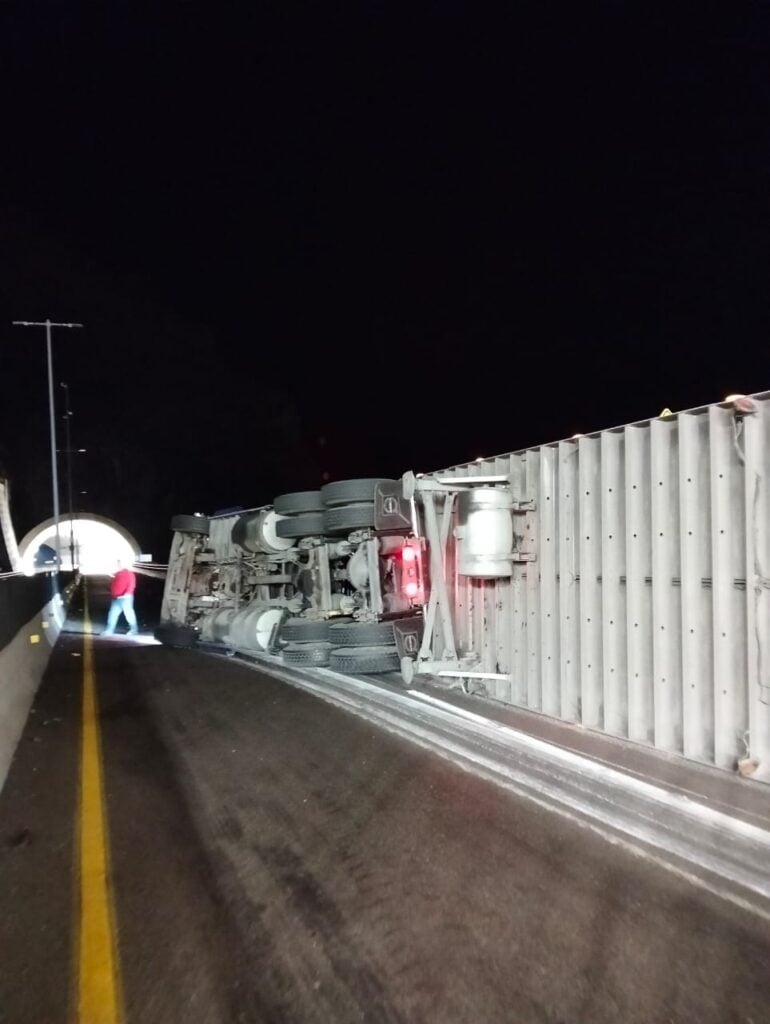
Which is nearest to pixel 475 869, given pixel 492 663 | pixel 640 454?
pixel 640 454

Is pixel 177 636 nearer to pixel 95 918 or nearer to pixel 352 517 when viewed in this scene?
pixel 352 517

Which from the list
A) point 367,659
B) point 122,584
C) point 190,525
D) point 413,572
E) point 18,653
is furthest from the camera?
point 122,584

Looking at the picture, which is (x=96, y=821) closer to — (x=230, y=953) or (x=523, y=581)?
(x=230, y=953)

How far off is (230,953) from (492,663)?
515cm

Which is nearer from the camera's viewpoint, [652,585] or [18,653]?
Answer: [652,585]

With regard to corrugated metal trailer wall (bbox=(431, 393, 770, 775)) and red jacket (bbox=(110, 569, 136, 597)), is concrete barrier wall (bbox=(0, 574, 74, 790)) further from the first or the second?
corrugated metal trailer wall (bbox=(431, 393, 770, 775))

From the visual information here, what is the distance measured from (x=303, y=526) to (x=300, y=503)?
0.35 metres

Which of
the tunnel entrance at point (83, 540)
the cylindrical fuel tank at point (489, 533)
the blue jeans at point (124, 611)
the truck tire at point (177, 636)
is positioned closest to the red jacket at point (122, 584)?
the blue jeans at point (124, 611)

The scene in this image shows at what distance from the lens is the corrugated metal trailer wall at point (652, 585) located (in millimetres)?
4930

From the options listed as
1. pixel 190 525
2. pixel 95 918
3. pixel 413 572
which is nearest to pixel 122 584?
pixel 190 525

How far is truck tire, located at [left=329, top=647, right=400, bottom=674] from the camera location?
29.0 ft

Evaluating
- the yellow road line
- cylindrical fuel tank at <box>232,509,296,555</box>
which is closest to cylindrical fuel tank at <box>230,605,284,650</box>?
cylindrical fuel tank at <box>232,509,296,555</box>

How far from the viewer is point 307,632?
387 inches

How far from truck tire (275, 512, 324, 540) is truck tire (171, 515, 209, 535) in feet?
15.3
